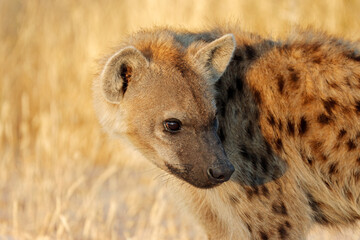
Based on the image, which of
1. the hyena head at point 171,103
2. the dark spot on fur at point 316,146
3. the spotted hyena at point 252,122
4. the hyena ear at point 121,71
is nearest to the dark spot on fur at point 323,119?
the spotted hyena at point 252,122

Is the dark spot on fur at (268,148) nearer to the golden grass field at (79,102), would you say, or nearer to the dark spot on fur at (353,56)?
the dark spot on fur at (353,56)

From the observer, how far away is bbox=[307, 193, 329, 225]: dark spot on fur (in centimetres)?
336

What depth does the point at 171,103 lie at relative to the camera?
3.20 m

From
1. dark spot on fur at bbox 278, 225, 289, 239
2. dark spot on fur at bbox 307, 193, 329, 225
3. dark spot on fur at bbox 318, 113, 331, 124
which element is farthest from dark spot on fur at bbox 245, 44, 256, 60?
dark spot on fur at bbox 278, 225, 289, 239

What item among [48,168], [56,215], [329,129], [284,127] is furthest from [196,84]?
[48,168]

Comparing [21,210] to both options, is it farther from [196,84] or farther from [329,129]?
[329,129]

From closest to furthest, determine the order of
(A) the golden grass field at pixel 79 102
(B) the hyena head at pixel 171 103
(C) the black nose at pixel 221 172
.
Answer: (C) the black nose at pixel 221 172 < (B) the hyena head at pixel 171 103 < (A) the golden grass field at pixel 79 102

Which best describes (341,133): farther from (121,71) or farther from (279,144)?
(121,71)

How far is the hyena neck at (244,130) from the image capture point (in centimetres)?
327

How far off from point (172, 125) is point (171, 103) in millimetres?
118

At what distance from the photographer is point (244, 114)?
3328 millimetres

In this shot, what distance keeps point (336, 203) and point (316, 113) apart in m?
0.52

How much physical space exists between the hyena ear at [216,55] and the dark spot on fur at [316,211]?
0.86 meters

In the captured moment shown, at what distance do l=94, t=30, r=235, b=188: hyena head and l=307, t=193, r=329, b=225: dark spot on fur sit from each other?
24.1 inches
